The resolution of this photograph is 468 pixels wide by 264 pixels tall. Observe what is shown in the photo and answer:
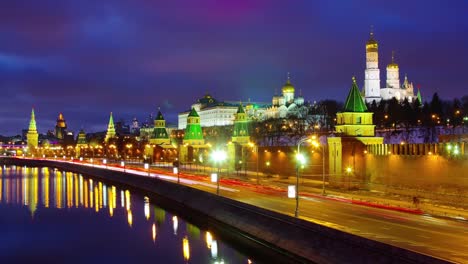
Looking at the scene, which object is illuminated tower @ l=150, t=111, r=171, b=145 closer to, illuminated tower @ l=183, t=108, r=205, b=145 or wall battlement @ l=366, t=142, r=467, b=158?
illuminated tower @ l=183, t=108, r=205, b=145

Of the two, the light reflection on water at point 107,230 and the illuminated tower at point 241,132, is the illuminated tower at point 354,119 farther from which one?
the illuminated tower at point 241,132

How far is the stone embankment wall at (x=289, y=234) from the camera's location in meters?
23.6

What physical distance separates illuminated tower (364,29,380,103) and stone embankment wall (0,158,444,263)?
14432 centimetres

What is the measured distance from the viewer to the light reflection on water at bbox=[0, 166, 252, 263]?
37656 mm

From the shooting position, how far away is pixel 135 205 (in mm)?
65125

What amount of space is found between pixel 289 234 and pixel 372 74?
169187mm

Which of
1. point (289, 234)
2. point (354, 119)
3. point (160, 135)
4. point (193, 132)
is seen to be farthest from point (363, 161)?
point (160, 135)

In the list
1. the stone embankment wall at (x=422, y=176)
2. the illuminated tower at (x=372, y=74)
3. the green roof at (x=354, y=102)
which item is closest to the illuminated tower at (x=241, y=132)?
the green roof at (x=354, y=102)

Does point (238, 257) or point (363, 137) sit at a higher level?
point (363, 137)

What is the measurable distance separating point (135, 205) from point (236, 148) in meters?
44.5

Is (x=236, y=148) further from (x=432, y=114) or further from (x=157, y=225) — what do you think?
(x=157, y=225)

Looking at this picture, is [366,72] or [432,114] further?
[366,72]

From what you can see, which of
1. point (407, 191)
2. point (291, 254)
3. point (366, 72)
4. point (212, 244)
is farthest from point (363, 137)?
point (366, 72)

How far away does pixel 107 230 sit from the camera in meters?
48.0
